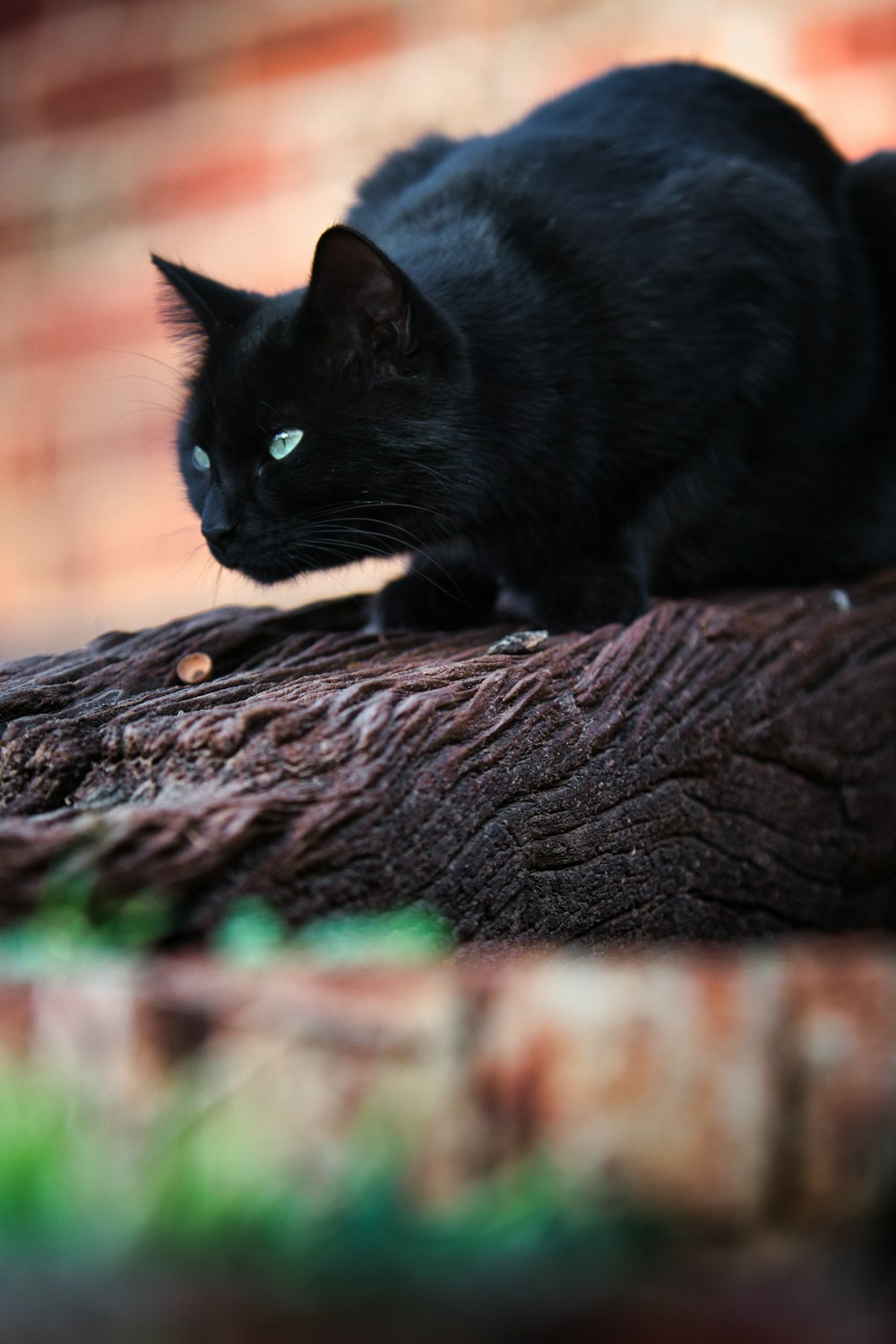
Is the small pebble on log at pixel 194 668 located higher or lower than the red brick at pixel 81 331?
lower

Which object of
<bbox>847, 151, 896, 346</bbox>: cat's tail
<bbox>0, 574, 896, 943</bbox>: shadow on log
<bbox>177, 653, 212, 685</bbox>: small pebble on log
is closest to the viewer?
<bbox>0, 574, 896, 943</bbox>: shadow on log

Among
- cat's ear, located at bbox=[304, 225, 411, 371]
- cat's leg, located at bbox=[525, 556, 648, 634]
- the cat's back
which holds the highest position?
the cat's back

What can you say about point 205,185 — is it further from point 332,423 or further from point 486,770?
point 486,770

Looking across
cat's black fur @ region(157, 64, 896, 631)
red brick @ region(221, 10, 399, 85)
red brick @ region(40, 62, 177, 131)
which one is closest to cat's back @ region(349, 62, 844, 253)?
cat's black fur @ region(157, 64, 896, 631)

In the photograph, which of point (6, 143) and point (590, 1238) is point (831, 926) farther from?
point (6, 143)

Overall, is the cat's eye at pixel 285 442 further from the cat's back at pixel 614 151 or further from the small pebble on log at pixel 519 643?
the cat's back at pixel 614 151

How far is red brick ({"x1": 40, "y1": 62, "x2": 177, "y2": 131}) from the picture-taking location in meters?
3.67

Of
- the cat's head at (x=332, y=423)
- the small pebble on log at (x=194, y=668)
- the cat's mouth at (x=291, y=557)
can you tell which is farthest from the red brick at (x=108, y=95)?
the small pebble on log at (x=194, y=668)

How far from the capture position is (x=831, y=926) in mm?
1487

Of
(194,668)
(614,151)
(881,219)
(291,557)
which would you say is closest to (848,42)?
(881,219)

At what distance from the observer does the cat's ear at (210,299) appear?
1514 millimetres

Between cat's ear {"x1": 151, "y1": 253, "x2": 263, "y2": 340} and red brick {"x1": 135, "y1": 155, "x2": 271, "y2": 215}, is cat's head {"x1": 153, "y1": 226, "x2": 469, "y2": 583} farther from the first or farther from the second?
red brick {"x1": 135, "y1": 155, "x2": 271, "y2": 215}

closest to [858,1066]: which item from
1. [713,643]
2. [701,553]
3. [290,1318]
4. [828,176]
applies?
[290,1318]

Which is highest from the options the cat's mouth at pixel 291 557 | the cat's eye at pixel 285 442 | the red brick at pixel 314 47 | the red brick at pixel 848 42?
the red brick at pixel 314 47
